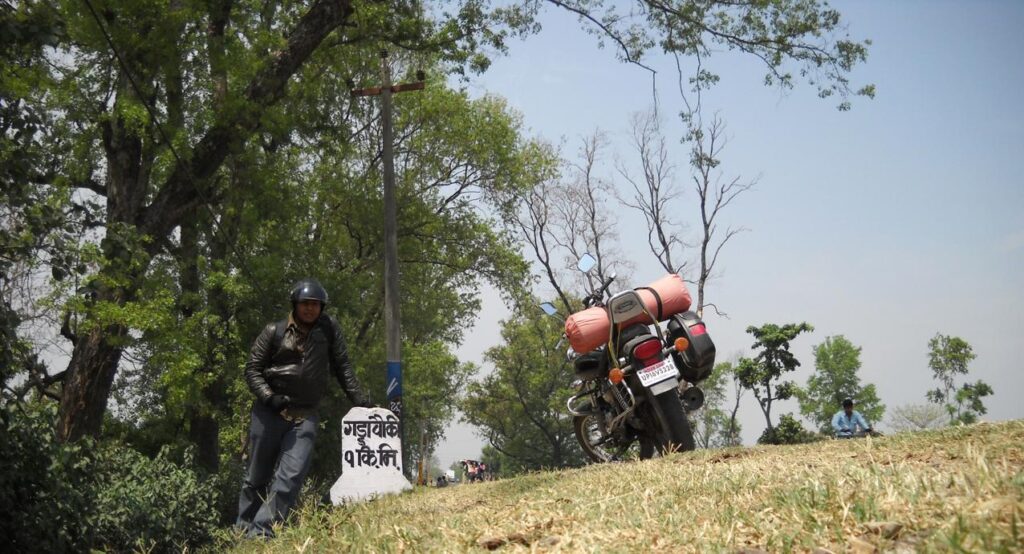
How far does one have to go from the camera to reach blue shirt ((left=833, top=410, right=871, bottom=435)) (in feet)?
52.5

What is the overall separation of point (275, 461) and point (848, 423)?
11563 mm

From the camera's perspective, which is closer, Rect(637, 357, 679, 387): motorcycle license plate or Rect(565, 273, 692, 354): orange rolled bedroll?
Rect(637, 357, 679, 387): motorcycle license plate

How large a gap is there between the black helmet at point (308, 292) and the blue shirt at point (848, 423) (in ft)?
36.6

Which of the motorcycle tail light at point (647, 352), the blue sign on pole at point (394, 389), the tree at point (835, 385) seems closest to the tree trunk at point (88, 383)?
the blue sign on pole at point (394, 389)

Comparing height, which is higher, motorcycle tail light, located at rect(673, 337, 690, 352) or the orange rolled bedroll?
the orange rolled bedroll

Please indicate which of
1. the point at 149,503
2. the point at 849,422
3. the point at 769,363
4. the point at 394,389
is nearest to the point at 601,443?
the point at 149,503

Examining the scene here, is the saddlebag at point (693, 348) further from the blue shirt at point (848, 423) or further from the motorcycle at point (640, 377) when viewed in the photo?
the blue shirt at point (848, 423)

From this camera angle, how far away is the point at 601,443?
1028cm

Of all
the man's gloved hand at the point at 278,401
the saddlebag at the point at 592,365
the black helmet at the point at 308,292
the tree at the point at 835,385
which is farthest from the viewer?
the tree at the point at 835,385

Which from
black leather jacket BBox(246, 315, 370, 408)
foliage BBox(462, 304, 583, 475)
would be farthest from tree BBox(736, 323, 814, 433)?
black leather jacket BBox(246, 315, 370, 408)

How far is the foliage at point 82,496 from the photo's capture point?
24.0ft

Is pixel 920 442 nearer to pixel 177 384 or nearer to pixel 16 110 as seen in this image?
pixel 16 110

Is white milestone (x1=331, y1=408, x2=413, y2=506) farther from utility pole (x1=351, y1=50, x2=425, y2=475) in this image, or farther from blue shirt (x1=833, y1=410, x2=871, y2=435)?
blue shirt (x1=833, y1=410, x2=871, y2=435)

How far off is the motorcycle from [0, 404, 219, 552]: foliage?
3.94m
